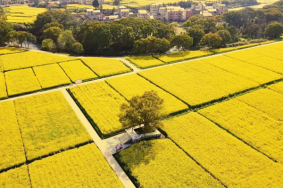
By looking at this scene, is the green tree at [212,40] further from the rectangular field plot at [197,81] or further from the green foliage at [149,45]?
the rectangular field plot at [197,81]

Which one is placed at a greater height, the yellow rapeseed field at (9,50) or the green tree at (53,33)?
the green tree at (53,33)

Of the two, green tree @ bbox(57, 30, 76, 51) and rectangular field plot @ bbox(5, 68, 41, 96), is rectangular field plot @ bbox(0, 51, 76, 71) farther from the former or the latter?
green tree @ bbox(57, 30, 76, 51)

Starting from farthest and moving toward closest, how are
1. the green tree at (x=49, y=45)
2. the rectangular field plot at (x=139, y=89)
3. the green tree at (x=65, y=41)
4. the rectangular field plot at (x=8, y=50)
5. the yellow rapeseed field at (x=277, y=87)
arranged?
the green tree at (x=65, y=41), the green tree at (x=49, y=45), the rectangular field plot at (x=8, y=50), the yellow rapeseed field at (x=277, y=87), the rectangular field plot at (x=139, y=89)

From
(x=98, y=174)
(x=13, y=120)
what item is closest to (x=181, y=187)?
(x=98, y=174)

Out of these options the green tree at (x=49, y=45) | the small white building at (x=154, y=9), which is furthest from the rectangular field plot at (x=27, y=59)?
the small white building at (x=154, y=9)

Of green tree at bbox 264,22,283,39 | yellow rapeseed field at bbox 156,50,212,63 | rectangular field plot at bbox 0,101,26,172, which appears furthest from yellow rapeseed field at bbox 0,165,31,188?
green tree at bbox 264,22,283,39

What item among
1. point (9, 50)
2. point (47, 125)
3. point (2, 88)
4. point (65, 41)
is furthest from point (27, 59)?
point (47, 125)
